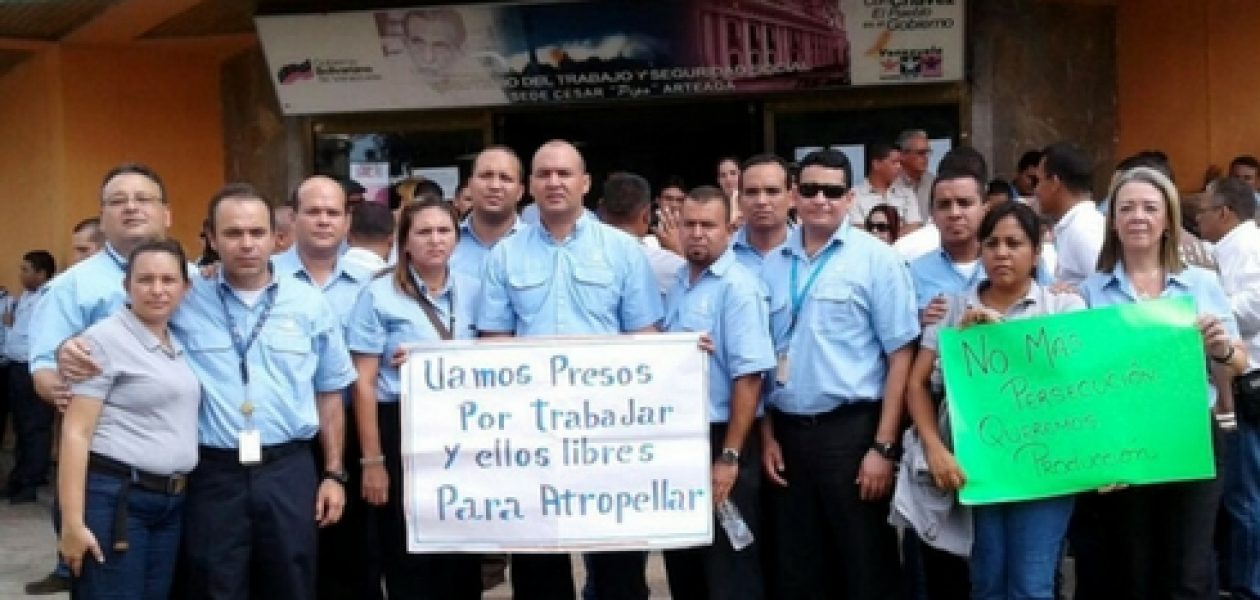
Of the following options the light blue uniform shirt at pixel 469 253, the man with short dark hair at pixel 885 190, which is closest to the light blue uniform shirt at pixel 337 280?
the light blue uniform shirt at pixel 469 253

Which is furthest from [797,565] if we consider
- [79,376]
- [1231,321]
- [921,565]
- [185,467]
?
[79,376]

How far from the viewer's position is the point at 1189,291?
5016 mm

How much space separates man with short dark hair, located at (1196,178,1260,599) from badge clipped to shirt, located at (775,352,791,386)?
2296mm

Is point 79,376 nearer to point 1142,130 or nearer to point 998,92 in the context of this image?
point 998,92

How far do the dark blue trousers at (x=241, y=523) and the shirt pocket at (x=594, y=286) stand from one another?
3.78ft

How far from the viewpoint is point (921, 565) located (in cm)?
619

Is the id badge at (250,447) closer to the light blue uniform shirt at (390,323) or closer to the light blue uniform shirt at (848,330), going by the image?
the light blue uniform shirt at (390,323)

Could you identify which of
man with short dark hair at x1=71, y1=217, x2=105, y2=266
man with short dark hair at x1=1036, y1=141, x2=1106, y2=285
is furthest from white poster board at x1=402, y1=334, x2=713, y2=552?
man with short dark hair at x1=71, y1=217, x2=105, y2=266

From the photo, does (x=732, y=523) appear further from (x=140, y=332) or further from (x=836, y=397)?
(x=140, y=332)

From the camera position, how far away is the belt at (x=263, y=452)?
4.95 m

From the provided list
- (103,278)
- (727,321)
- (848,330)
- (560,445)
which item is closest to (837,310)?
(848,330)

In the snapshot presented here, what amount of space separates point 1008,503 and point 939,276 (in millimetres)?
1014

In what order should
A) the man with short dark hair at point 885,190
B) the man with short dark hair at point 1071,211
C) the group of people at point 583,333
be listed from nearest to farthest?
the group of people at point 583,333, the man with short dark hair at point 1071,211, the man with short dark hair at point 885,190

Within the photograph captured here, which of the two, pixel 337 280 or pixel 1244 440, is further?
pixel 1244 440
